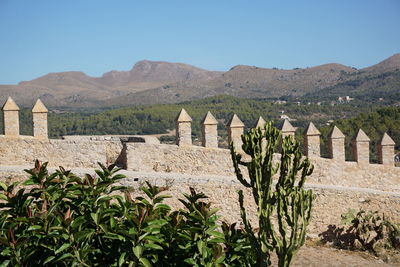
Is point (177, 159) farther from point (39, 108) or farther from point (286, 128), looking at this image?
point (39, 108)

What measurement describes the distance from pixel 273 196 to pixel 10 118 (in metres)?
8.56

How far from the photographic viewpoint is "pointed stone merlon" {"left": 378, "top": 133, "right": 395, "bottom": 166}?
14.6m

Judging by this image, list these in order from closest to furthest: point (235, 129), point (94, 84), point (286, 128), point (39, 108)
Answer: point (39, 108)
point (235, 129)
point (286, 128)
point (94, 84)

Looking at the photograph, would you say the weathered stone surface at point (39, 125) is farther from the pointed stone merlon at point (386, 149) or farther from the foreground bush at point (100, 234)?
the pointed stone merlon at point (386, 149)

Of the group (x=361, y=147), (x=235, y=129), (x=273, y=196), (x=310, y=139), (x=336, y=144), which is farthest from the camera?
(x=361, y=147)

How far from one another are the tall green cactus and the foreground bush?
0.43 metres

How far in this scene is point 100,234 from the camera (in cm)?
576

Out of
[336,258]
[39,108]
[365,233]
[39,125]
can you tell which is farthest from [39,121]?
[365,233]

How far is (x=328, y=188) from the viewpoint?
12367mm

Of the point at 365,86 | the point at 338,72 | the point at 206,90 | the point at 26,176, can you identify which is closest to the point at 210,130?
the point at 26,176

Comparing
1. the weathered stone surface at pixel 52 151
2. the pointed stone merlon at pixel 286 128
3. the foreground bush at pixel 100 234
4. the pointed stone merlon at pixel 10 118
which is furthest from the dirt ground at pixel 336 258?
the pointed stone merlon at pixel 10 118

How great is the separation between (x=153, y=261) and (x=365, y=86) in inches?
3470

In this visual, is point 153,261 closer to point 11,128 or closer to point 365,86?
point 11,128

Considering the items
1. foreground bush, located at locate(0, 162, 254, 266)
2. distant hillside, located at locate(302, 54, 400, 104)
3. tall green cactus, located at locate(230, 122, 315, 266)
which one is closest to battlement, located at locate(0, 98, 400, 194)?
tall green cactus, located at locate(230, 122, 315, 266)
